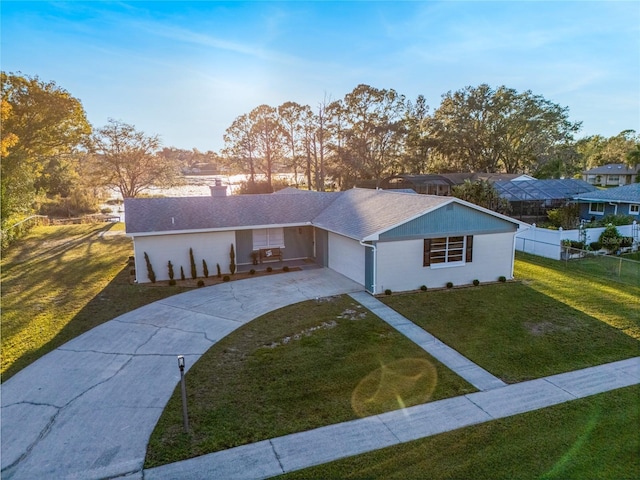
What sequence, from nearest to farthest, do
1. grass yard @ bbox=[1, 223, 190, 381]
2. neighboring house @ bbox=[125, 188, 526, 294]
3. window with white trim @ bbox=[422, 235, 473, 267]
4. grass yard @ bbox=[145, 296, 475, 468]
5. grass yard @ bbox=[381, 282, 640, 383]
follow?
1. grass yard @ bbox=[145, 296, 475, 468]
2. grass yard @ bbox=[381, 282, 640, 383]
3. grass yard @ bbox=[1, 223, 190, 381]
4. neighboring house @ bbox=[125, 188, 526, 294]
5. window with white trim @ bbox=[422, 235, 473, 267]

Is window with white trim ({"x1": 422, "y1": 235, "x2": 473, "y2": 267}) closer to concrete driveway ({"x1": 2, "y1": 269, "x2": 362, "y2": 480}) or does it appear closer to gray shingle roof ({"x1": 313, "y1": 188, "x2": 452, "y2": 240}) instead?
gray shingle roof ({"x1": 313, "y1": 188, "x2": 452, "y2": 240})

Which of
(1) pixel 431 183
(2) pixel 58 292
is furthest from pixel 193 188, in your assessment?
(2) pixel 58 292

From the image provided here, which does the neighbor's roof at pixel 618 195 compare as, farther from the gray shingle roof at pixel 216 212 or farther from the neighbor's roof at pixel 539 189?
the gray shingle roof at pixel 216 212

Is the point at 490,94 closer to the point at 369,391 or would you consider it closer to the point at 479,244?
the point at 479,244

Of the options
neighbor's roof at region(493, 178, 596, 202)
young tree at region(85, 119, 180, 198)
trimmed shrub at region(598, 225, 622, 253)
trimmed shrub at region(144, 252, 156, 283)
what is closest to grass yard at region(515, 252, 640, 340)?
trimmed shrub at region(598, 225, 622, 253)

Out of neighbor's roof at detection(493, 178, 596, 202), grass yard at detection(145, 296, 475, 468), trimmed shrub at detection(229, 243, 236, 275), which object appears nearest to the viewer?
grass yard at detection(145, 296, 475, 468)

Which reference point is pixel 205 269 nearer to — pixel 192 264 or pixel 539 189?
pixel 192 264
